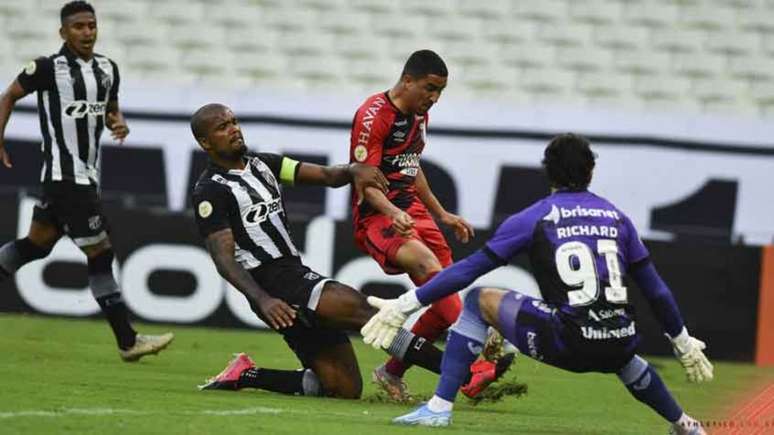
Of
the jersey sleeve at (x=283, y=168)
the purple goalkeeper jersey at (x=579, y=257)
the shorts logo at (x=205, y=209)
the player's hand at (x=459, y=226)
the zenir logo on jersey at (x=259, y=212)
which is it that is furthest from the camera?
the player's hand at (x=459, y=226)

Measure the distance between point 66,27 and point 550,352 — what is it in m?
4.74

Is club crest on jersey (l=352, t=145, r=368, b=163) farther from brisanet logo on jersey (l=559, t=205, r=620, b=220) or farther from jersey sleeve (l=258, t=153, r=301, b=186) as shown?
brisanet logo on jersey (l=559, t=205, r=620, b=220)

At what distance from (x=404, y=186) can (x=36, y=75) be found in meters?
2.58

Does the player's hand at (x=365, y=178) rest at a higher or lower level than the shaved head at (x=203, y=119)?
lower

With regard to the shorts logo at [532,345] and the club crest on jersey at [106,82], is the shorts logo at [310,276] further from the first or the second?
the club crest on jersey at [106,82]

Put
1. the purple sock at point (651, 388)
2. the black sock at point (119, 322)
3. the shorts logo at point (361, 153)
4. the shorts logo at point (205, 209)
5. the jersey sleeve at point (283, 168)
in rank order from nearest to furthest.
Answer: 1. the purple sock at point (651, 388)
2. the shorts logo at point (205, 209)
3. the jersey sleeve at point (283, 168)
4. the shorts logo at point (361, 153)
5. the black sock at point (119, 322)

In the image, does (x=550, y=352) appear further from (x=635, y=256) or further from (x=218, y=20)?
(x=218, y=20)

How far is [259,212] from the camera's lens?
8.73 meters

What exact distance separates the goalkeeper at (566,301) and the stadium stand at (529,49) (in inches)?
356

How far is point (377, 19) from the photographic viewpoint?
53.5 feet

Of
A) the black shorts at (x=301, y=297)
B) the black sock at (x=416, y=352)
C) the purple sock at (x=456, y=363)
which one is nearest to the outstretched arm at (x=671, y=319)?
the purple sock at (x=456, y=363)

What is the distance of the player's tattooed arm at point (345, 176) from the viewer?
8891 mm

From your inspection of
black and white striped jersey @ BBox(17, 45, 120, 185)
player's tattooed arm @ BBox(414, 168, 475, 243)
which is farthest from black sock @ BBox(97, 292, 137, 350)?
player's tattooed arm @ BBox(414, 168, 475, 243)

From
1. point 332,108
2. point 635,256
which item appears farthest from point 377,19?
point 635,256
